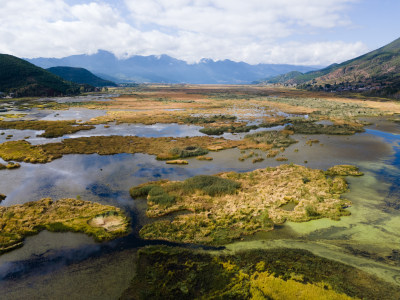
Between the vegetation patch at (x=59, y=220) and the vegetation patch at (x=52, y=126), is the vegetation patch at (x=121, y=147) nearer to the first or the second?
the vegetation patch at (x=52, y=126)

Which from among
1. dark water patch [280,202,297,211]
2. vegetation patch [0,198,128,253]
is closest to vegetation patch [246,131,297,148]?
dark water patch [280,202,297,211]

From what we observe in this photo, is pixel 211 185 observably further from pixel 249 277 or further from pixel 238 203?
pixel 249 277

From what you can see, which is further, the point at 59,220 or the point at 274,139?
the point at 274,139

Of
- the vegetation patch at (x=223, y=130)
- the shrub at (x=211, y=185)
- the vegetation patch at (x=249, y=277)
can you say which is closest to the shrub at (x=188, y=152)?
the shrub at (x=211, y=185)

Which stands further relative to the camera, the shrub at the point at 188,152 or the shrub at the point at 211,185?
the shrub at the point at 188,152

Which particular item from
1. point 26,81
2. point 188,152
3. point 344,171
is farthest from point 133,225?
point 26,81

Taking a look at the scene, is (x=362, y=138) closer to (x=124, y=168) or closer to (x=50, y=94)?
(x=124, y=168)
